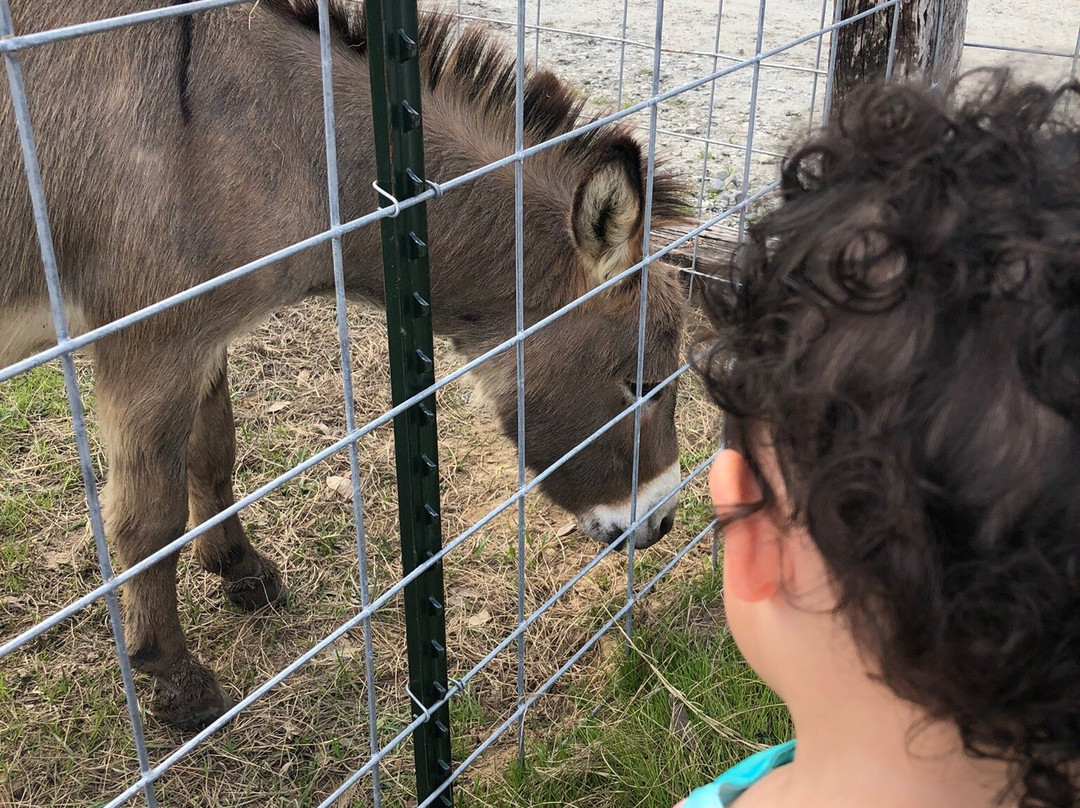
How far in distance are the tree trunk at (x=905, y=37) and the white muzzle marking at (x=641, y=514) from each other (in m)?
1.39

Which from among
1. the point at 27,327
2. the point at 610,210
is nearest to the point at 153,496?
the point at 27,327

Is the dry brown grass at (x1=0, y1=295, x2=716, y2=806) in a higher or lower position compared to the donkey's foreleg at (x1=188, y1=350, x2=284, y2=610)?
lower

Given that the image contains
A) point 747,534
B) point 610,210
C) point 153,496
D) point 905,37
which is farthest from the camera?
point 905,37

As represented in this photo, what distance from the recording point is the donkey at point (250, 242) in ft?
6.86

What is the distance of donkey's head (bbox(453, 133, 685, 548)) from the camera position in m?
2.49

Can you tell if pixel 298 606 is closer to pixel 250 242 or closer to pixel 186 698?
pixel 186 698

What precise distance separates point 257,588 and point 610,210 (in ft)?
5.14

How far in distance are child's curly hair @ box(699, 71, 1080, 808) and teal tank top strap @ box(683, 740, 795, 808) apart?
27 centimetres

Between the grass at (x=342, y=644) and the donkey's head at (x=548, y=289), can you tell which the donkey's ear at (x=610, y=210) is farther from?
the grass at (x=342, y=644)

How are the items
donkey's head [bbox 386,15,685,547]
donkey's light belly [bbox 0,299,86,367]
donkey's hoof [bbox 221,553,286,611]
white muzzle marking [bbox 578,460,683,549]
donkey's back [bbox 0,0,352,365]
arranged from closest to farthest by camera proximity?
1. donkey's back [bbox 0,0,352,365]
2. donkey's light belly [bbox 0,299,86,367]
3. donkey's head [bbox 386,15,685,547]
4. white muzzle marking [bbox 578,460,683,549]
5. donkey's hoof [bbox 221,553,286,611]

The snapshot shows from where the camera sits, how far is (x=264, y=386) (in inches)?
153

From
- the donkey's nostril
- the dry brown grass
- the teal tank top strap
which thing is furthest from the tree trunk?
the teal tank top strap

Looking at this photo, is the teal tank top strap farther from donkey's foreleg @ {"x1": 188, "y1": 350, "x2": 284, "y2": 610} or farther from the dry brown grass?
donkey's foreleg @ {"x1": 188, "y1": 350, "x2": 284, "y2": 610}

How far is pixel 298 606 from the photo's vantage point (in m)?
2.96
